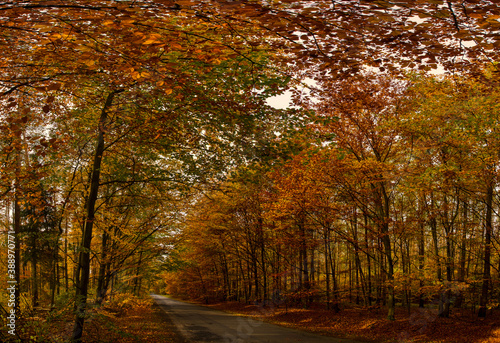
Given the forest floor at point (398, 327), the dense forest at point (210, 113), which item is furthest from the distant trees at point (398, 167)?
the forest floor at point (398, 327)

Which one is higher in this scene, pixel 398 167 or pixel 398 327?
pixel 398 167

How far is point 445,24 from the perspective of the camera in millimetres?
4172

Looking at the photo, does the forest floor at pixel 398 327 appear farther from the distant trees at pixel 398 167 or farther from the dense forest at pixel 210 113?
the dense forest at pixel 210 113

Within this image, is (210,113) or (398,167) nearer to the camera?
(210,113)

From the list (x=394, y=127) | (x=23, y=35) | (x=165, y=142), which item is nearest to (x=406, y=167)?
(x=394, y=127)

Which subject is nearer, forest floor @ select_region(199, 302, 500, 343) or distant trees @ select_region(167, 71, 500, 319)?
distant trees @ select_region(167, 71, 500, 319)

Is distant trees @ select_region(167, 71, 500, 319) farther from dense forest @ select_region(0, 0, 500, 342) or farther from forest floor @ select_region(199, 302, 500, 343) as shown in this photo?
forest floor @ select_region(199, 302, 500, 343)

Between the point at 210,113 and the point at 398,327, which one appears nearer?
the point at 210,113

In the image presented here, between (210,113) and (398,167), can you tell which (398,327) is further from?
(210,113)

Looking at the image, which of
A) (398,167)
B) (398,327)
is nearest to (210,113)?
(398,167)

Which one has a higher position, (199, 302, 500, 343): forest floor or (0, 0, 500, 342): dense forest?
(0, 0, 500, 342): dense forest

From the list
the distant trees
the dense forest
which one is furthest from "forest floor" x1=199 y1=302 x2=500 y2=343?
the dense forest

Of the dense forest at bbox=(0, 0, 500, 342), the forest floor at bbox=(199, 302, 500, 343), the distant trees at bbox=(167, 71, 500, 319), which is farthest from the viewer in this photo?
the forest floor at bbox=(199, 302, 500, 343)

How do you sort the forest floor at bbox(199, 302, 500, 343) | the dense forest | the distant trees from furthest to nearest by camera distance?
the forest floor at bbox(199, 302, 500, 343), the distant trees, the dense forest
